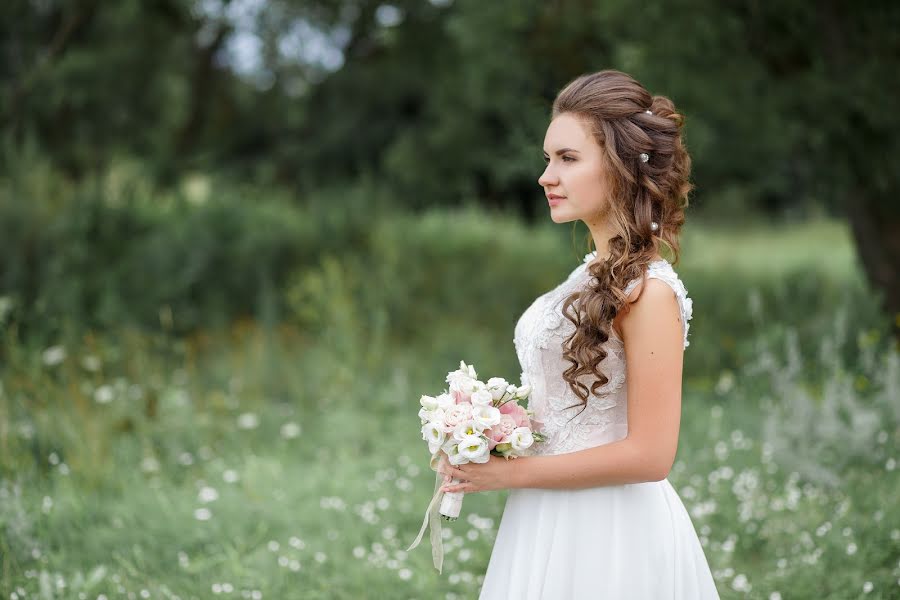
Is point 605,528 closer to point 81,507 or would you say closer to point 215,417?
point 81,507

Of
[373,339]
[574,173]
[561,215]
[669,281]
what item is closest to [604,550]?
[669,281]

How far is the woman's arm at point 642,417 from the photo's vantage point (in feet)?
6.59

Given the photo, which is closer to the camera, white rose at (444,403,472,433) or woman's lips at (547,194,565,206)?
white rose at (444,403,472,433)

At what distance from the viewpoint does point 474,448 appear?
2.06 metres

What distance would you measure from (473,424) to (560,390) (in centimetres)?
33

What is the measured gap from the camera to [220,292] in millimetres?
8758

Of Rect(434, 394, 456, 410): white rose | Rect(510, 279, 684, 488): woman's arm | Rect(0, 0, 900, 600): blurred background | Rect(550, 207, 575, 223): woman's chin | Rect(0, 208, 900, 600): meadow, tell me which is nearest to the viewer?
Rect(510, 279, 684, 488): woman's arm

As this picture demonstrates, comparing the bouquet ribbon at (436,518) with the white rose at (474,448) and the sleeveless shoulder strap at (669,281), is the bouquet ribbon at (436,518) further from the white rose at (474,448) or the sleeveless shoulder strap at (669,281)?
the sleeveless shoulder strap at (669,281)

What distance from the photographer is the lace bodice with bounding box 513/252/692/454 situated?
7.35 ft

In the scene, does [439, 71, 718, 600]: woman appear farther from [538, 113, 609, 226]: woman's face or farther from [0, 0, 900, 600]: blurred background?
[0, 0, 900, 600]: blurred background

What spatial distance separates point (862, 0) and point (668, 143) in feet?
18.6

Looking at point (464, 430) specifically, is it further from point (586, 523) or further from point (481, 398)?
point (586, 523)

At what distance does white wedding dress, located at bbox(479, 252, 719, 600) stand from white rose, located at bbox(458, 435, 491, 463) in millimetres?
303

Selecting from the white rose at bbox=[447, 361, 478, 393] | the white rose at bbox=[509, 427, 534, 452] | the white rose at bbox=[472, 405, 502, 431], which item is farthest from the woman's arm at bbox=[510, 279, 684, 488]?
the white rose at bbox=[447, 361, 478, 393]
